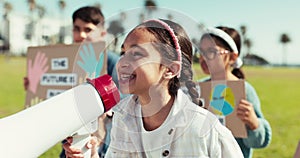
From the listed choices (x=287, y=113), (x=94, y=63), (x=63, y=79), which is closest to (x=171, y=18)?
(x=94, y=63)

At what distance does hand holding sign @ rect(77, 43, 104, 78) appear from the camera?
2.95 feet

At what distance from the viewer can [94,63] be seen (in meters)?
0.92

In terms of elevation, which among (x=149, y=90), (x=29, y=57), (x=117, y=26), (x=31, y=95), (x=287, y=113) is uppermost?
(x=117, y=26)

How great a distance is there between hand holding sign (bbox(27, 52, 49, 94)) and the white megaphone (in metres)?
2.14

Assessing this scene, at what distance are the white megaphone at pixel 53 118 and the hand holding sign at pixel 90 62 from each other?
0.07 metres

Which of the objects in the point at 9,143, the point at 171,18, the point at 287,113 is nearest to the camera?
the point at 9,143

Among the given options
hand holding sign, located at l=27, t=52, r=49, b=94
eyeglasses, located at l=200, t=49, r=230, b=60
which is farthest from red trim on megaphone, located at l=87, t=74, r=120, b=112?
hand holding sign, located at l=27, t=52, r=49, b=94

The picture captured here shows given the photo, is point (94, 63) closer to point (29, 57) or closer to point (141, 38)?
point (141, 38)

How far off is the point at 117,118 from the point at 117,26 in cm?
18

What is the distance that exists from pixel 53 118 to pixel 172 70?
0.23 m

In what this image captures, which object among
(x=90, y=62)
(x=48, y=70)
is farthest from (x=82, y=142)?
(x=48, y=70)

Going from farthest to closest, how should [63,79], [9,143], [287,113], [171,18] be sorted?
[287,113], [63,79], [171,18], [9,143]

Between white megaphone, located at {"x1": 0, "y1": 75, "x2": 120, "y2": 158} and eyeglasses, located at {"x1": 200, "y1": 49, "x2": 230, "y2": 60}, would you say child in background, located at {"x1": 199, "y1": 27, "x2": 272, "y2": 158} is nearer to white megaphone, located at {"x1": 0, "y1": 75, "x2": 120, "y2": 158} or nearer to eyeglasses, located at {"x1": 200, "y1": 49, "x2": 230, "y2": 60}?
eyeglasses, located at {"x1": 200, "y1": 49, "x2": 230, "y2": 60}

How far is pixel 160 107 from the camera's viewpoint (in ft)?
3.08
